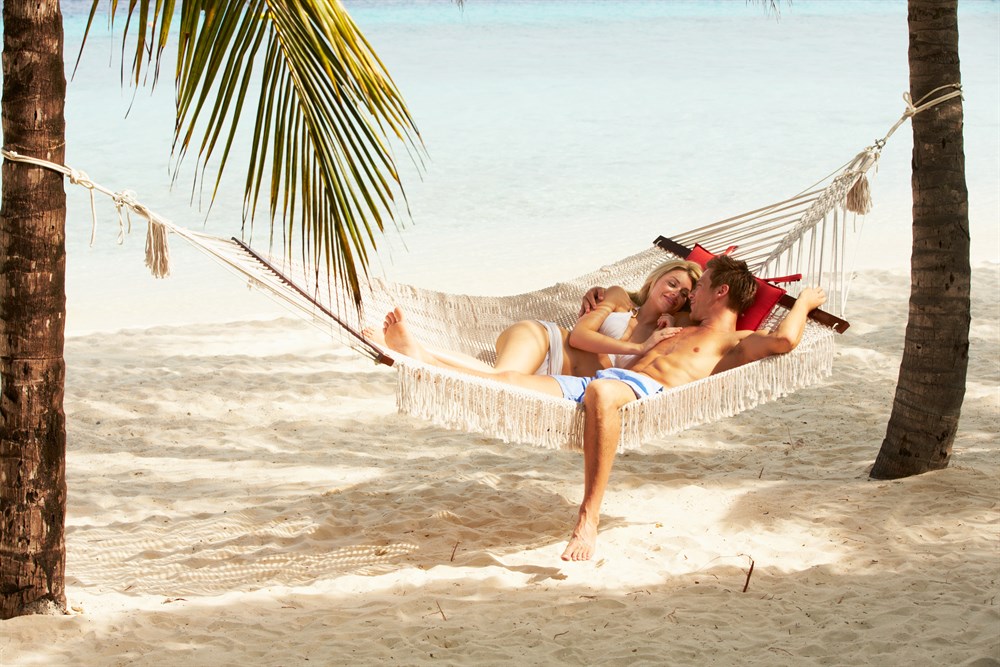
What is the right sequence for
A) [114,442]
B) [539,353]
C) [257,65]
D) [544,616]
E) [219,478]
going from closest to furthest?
[544,616] < [539,353] < [219,478] < [114,442] < [257,65]

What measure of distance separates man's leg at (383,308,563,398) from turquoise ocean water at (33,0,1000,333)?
2.34 m

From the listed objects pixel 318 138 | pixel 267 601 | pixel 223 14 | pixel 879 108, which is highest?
pixel 879 108

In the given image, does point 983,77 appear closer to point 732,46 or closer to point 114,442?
point 732,46

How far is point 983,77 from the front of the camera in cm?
1548

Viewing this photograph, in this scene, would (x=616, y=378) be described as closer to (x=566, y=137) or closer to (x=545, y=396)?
(x=545, y=396)

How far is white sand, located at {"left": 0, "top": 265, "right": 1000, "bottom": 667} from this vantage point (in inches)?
83.0

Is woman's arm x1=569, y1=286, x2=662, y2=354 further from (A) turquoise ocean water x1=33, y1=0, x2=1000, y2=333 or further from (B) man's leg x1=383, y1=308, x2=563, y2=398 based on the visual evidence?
(A) turquoise ocean water x1=33, y1=0, x2=1000, y2=333

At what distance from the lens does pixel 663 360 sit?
285 cm

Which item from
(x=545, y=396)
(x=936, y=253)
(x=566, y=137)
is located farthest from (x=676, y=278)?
(x=566, y=137)

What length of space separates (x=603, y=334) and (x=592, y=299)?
13cm

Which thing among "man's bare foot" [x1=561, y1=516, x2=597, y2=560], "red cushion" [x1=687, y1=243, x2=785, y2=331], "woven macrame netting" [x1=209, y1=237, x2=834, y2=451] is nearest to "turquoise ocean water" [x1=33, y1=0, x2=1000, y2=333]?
"woven macrame netting" [x1=209, y1=237, x2=834, y2=451]

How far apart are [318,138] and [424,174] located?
8608 millimetres

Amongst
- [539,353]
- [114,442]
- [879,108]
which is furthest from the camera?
[879,108]

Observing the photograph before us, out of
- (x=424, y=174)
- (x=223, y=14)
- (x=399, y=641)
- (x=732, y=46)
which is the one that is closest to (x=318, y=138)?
(x=223, y=14)
